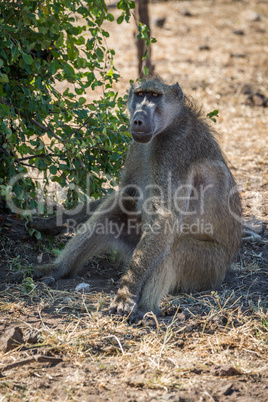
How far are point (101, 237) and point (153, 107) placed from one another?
105cm

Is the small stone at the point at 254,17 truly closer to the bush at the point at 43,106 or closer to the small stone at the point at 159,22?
the small stone at the point at 159,22

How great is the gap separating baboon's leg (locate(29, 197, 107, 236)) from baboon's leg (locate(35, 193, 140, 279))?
0.21m

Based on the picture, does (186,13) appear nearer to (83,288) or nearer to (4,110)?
(4,110)

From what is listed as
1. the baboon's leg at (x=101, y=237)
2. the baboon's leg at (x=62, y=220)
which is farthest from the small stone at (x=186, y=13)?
the baboon's leg at (x=101, y=237)

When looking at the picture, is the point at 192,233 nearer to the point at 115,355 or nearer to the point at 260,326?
the point at 260,326

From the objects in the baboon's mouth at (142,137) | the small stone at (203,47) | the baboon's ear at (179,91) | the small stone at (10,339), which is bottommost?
the small stone at (10,339)

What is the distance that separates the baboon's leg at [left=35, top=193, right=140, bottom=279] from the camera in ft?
12.4

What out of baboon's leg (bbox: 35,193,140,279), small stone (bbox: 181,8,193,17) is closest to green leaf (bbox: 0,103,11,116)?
baboon's leg (bbox: 35,193,140,279)

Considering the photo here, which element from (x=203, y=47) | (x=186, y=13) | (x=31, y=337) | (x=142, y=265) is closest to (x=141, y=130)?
(x=142, y=265)

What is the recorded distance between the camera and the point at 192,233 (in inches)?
146

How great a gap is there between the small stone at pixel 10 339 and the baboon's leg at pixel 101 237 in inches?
39.7

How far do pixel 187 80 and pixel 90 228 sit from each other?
19.9 feet

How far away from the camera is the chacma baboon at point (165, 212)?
3.31 metres

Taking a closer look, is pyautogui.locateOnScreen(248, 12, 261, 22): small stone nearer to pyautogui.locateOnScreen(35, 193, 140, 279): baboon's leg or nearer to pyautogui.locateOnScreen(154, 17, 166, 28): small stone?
pyautogui.locateOnScreen(154, 17, 166, 28): small stone
